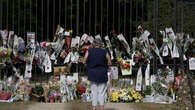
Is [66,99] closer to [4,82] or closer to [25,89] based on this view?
[25,89]

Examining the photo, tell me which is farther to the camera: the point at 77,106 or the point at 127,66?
the point at 127,66

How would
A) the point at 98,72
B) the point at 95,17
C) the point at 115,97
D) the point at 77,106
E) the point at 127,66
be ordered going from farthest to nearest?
1. the point at 95,17
2. the point at 127,66
3. the point at 115,97
4. the point at 77,106
5. the point at 98,72

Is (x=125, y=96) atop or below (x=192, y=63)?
below

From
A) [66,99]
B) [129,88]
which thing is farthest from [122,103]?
[66,99]

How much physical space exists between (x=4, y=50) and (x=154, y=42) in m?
3.62

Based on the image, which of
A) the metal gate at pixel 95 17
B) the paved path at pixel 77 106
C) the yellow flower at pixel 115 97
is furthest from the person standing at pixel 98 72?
the metal gate at pixel 95 17

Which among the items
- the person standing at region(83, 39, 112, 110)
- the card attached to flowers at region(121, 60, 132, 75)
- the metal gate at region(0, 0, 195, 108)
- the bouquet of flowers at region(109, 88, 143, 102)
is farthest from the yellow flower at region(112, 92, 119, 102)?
the person standing at region(83, 39, 112, 110)

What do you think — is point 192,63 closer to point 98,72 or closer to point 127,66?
point 127,66

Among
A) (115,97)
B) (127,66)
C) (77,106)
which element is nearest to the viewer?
(77,106)

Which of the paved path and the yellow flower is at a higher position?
the yellow flower

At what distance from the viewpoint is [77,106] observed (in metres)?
7.62

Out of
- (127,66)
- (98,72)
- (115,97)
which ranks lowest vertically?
(115,97)

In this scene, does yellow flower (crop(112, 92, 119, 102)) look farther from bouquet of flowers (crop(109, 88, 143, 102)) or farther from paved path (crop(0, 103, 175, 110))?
paved path (crop(0, 103, 175, 110))

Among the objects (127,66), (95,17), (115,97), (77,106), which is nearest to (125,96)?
(115,97)
